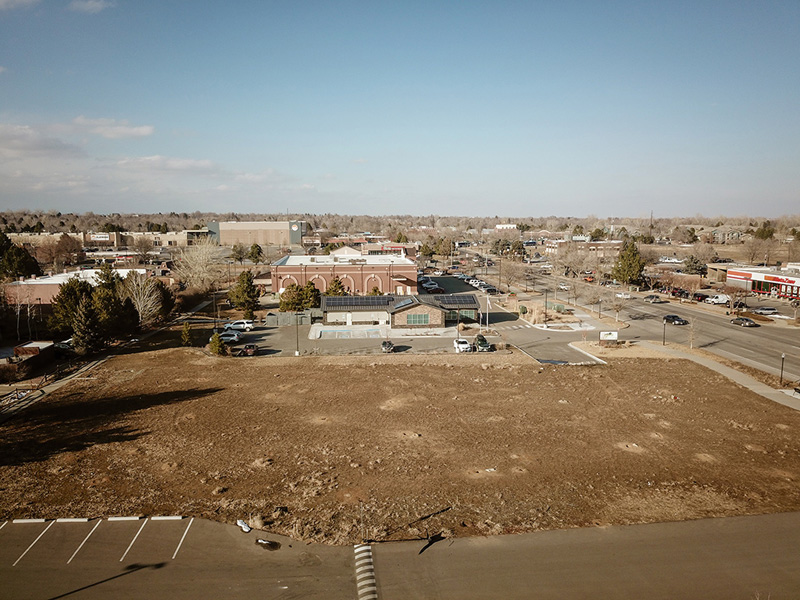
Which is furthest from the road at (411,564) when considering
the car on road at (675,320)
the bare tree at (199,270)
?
the bare tree at (199,270)

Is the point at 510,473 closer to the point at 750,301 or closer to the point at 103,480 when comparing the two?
the point at 103,480

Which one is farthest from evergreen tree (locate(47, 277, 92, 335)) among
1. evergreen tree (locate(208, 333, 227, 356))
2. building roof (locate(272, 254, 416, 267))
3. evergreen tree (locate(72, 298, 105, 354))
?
building roof (locate(272, 254, 416, 267))

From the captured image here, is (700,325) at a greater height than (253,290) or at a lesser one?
lesser

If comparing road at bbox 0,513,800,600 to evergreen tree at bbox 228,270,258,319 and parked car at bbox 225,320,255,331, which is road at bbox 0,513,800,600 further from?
evergreen tree at bbox 228,270,258,319

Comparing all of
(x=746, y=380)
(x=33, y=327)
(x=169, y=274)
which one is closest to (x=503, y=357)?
(x=746, y=380)

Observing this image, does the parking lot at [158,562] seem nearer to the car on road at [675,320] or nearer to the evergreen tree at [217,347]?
the evergreen tree at [217,347]

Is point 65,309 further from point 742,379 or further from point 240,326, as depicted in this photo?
point 742,379
